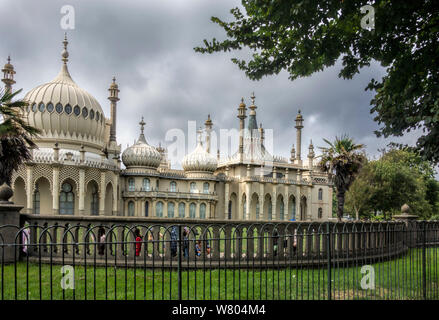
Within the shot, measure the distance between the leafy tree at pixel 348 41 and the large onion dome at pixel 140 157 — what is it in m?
26.9

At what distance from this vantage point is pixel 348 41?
7.73m

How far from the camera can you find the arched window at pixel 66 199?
1177 inches

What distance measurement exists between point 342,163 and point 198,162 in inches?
697

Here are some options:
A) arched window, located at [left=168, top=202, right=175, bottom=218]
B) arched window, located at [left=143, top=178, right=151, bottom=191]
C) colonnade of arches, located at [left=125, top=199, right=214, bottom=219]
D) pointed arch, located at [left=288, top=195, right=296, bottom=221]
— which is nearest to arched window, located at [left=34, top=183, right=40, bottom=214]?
colonnade of arches, located at [left=125, top=199, right=214, bottom=219]

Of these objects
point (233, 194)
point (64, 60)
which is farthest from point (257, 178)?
point (64, 60)

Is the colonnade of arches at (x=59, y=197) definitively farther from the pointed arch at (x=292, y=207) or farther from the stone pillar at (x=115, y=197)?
the pointed arch at (x=292, y=207)

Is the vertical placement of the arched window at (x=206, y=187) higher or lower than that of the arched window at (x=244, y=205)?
higher

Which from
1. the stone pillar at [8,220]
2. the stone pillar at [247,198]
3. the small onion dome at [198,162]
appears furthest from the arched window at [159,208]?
the stone pillar at [8,220]

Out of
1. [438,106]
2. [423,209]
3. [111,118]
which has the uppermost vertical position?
[111,118]

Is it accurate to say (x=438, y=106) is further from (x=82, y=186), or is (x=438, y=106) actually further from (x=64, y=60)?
(x=64, y=60)

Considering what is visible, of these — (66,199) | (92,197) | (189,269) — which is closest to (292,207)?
(92,197)
